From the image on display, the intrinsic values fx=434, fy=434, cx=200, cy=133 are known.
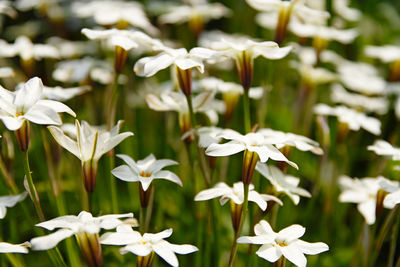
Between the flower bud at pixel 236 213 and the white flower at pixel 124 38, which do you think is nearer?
the flower bud at pixel 236 213

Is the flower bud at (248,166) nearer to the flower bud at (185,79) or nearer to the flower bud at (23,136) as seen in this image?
the flower bud at (185,79)

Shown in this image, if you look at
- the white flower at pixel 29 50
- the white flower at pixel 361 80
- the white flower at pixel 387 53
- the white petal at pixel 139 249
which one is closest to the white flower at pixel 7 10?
the white flower at pixel 29 50

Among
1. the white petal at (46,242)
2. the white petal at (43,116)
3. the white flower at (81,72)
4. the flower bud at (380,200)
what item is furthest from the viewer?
the white flower at (81,72)

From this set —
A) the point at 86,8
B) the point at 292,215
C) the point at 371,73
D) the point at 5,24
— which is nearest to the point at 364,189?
the point at 292,215

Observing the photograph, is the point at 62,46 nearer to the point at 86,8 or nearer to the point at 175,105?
the point at 86,8

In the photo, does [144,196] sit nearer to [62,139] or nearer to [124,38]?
[62,139]

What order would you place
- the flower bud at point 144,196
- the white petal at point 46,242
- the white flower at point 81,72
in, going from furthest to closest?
the white flower at point 81,72 < the flower bud at point 144,196 < the white petal at point 46,242

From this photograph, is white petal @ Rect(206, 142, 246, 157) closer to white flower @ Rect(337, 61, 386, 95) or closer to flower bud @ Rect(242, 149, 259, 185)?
flower bud @ Rect(242, 149, 259, 185)
